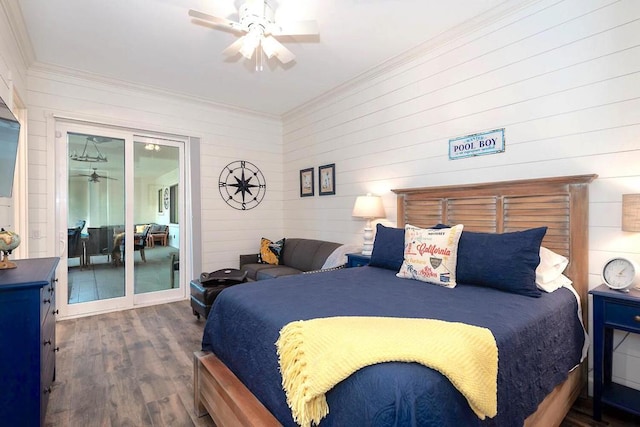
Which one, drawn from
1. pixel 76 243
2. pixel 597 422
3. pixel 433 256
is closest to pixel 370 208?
pixel 433 256

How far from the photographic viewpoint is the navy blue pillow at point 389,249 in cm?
260

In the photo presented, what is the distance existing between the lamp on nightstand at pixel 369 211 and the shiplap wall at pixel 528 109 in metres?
0.18

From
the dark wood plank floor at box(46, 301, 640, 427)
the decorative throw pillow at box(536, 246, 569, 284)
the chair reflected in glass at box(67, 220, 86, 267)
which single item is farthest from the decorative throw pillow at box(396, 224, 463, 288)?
the chair reflected in glass at box(67, 220, 86, 267)

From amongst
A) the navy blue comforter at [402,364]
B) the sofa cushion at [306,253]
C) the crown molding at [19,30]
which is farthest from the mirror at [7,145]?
the sofa cushion at [306,253]

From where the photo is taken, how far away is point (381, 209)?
3.49 meters

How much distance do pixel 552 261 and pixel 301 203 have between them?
3.49 meters

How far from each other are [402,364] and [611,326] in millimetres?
1645

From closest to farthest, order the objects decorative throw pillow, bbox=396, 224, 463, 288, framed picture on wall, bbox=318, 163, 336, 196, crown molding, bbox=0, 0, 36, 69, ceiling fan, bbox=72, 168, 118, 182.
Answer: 1. decorative throw pillow, bbox=396, 224, 463, 288
2. crown molding, bbox=0, 0, 36, 69
3. ceiling fan, bbox=72, 168, 118, 182
4. framed picture on wall, bbox=318, 163, 336, 196

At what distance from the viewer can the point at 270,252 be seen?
4734 mm

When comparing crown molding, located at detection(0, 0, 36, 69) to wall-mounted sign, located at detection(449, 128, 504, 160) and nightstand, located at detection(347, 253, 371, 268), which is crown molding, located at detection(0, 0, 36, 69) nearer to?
nightstand, located at detection(347, 253, 371, 268)

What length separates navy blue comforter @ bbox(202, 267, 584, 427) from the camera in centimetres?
98

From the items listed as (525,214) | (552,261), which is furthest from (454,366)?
(525,214)

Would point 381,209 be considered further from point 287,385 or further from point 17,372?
point 17,372

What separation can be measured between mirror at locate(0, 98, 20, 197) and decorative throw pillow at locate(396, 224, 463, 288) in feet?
8.67
